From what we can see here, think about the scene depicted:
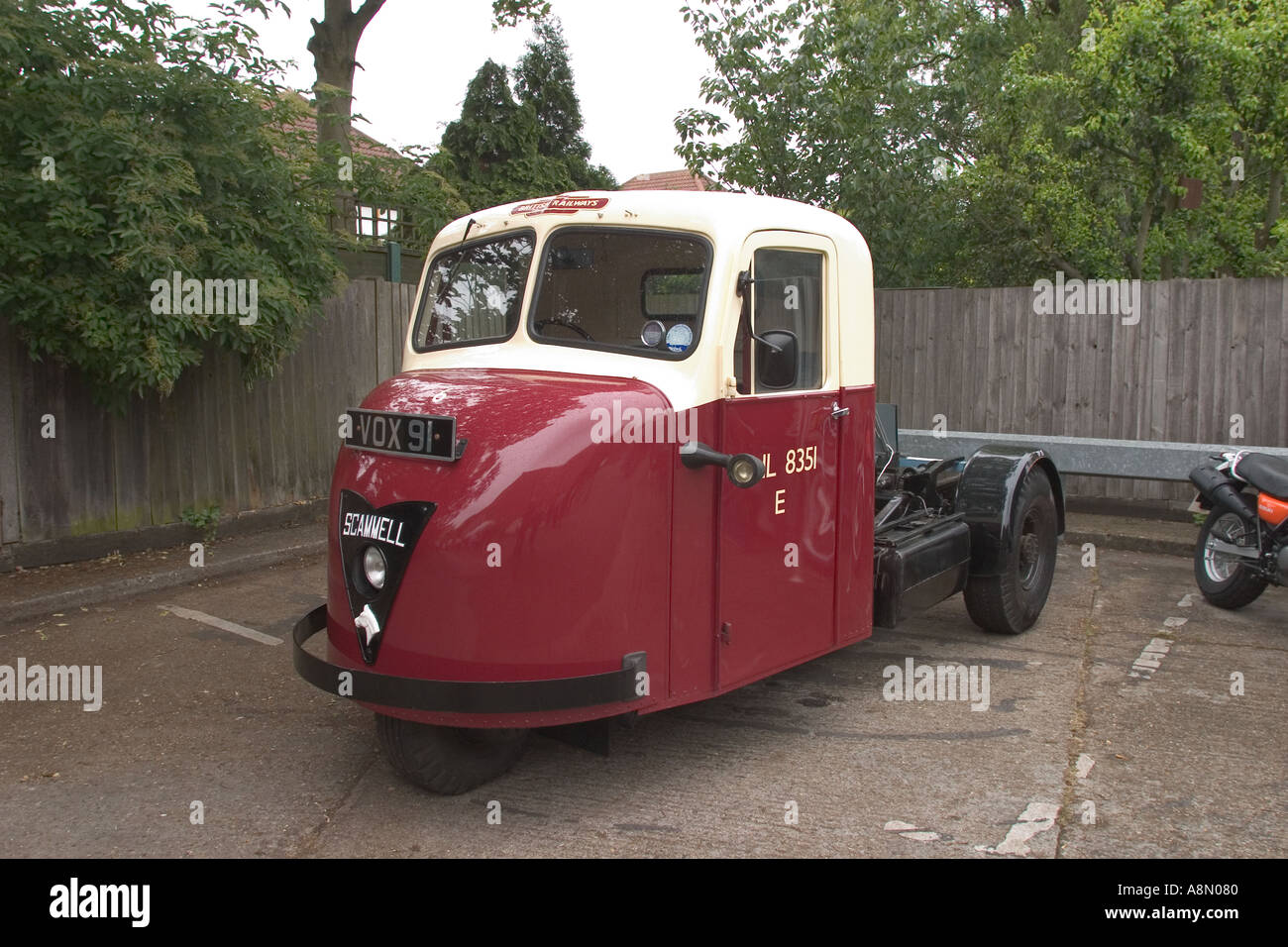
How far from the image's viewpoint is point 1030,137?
35.0 ft

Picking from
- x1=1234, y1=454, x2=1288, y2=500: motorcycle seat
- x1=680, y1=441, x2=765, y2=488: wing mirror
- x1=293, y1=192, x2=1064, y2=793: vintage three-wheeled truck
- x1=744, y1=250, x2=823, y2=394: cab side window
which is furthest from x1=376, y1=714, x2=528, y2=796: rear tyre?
x1=1234, y1=454, x2=1288, y2=500: motorcycle seat

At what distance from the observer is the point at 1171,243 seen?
1079 cm

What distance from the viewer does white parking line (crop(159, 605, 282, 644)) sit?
6385mm

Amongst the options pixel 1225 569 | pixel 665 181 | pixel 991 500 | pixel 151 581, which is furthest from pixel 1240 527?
pixel 665 181

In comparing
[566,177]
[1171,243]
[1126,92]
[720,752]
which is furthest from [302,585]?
[566,177]

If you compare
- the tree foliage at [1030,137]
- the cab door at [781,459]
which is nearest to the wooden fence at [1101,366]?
the tree foliage at [1030,137]

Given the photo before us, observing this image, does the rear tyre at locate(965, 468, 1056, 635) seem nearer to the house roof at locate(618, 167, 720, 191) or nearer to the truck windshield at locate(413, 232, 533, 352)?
the truck windshield at locate(413, 232, 533, 352)

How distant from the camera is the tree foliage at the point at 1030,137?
30.7ft

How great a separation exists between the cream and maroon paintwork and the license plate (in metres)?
0.06

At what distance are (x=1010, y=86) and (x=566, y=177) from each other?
12445 millimetres

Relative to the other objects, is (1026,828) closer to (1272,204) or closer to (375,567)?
(375,567)

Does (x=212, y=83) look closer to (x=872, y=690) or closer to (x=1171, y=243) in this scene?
(x=872, y=690)

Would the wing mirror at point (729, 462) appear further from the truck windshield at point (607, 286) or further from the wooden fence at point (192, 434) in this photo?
the wooden fence at point (192, 434)

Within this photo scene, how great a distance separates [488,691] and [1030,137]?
9.21 metres
